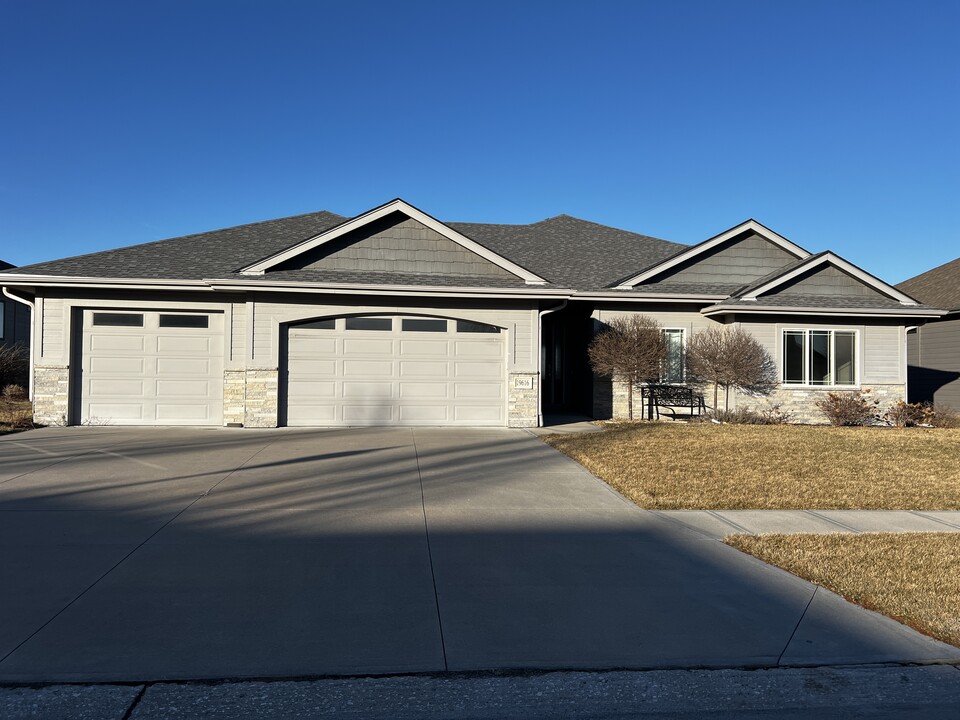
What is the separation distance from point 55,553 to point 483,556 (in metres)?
3.78

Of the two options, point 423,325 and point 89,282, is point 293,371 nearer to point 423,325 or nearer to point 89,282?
point 423,325

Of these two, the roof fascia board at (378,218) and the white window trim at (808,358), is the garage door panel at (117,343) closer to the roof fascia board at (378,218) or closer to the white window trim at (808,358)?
the roof fascia board at (378,218)

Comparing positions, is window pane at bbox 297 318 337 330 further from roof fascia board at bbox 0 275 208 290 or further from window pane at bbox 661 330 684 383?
window pane at bbox 661 330 684 383

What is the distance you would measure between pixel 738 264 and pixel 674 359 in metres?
3.62

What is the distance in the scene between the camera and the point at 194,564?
5.56 meters

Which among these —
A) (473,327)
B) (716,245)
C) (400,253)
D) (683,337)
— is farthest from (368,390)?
(716,245)

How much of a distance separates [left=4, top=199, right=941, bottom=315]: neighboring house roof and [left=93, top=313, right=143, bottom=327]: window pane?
921 millimetres

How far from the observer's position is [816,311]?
659 inches

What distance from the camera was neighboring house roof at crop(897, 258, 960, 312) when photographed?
2227cm

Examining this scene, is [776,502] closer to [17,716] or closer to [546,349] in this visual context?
[17,716]

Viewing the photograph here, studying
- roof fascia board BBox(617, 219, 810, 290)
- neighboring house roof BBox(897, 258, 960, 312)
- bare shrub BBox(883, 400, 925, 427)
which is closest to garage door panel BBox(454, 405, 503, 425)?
roof fascia board BBox(617, 219, 810, 290)

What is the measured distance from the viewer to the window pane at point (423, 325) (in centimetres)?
1523

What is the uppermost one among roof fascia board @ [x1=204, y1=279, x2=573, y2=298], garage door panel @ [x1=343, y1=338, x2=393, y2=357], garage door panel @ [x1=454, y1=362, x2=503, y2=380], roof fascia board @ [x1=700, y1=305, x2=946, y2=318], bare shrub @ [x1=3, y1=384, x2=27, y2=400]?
roof fascia board @ [x1=204, y1=279, x2=573, y2=298]

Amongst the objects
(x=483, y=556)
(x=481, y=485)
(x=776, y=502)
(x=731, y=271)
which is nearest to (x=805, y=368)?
(x=731, y=271)
